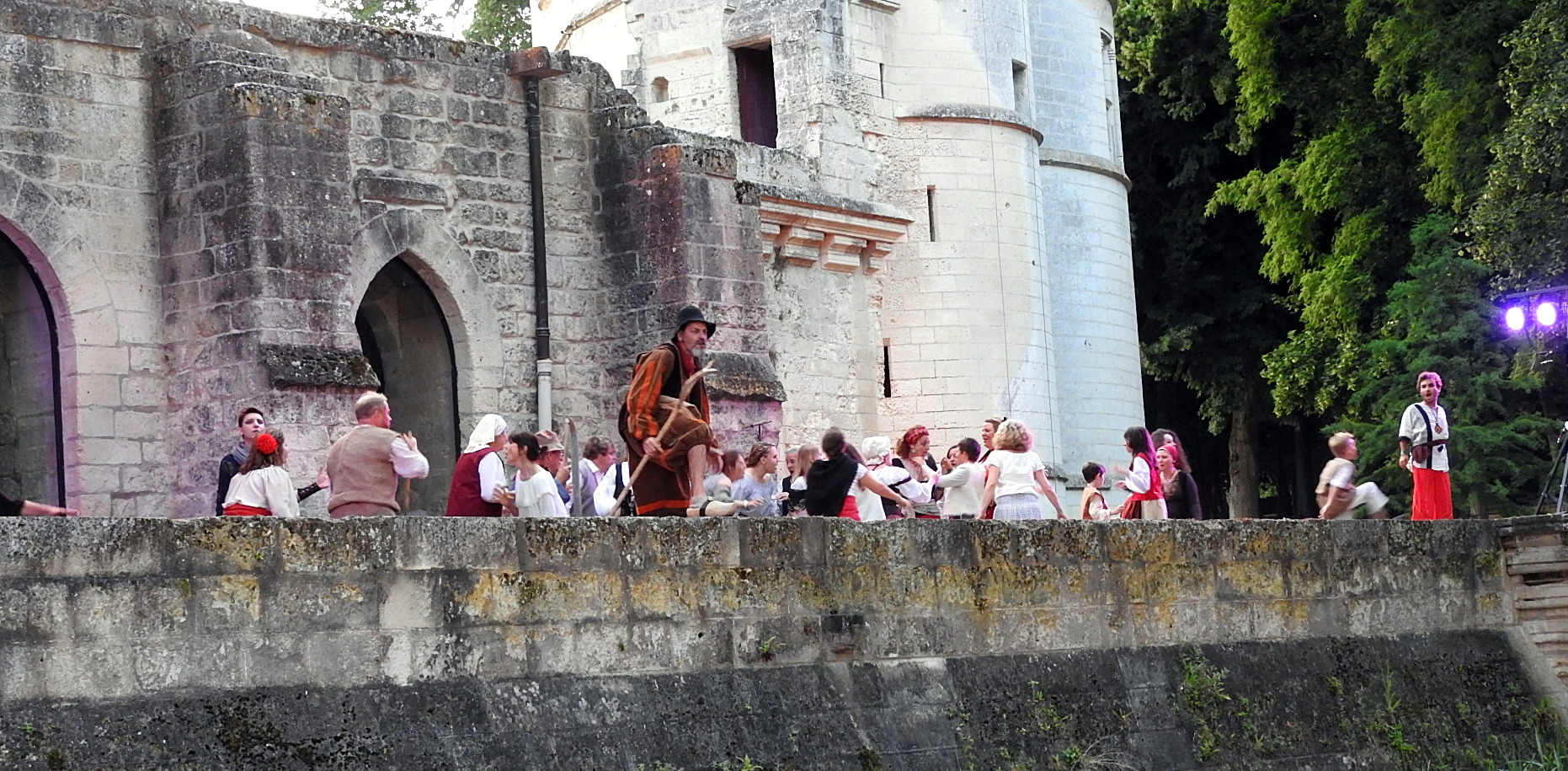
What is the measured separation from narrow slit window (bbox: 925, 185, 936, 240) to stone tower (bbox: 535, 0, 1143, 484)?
0.02 meters

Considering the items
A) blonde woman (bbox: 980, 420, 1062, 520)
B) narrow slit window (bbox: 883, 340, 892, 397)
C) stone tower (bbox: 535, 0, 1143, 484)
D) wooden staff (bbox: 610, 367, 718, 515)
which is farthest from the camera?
narrow slit window (bbox: 883, 340, 892, 397)

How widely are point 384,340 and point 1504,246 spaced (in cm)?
1167

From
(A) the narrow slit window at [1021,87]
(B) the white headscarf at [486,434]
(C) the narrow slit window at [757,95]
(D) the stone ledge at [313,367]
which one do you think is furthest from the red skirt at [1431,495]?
(A) the narrow slit window at [1021,87]

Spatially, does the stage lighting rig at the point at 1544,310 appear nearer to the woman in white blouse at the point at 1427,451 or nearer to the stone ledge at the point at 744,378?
the woman in white blouse at the point at 1427,451

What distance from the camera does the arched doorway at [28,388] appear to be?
1573 centimetres

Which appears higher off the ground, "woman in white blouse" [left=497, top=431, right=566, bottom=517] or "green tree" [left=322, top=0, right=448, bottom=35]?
"green tree" [left=322, top=0, right=448, bottom=35]

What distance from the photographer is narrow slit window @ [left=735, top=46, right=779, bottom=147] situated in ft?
81.4

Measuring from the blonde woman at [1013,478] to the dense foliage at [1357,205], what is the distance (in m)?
10.2

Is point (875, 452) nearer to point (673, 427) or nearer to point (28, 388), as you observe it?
point (673, 427)

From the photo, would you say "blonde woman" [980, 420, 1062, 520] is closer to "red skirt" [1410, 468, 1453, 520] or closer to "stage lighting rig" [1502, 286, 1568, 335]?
"red skirt" [1410, 468, 1453, 520]

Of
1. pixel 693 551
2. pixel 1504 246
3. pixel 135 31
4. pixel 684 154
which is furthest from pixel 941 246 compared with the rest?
pixel 693 551

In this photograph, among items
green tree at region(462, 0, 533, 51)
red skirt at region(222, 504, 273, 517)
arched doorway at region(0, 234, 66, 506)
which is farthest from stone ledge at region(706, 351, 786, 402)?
green tree at region(462, 0, 533, 51)

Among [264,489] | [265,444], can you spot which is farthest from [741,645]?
[265,444]

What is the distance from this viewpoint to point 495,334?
712 inches
